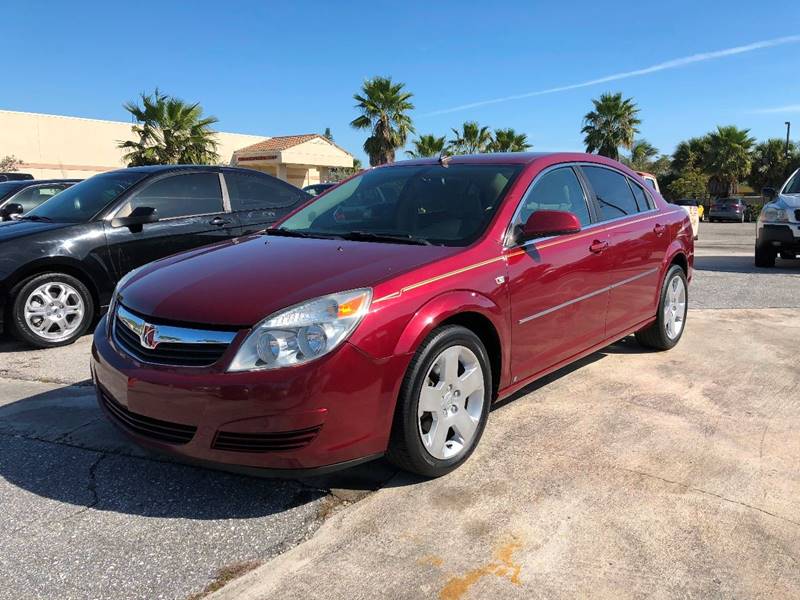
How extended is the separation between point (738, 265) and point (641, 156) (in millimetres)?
39205

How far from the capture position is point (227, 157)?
36625 mm

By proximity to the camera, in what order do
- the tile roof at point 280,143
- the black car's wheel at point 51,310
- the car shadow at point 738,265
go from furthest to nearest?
the tile roof at point 280,143, the car shadow at point 738,265, the black car's wheel at point 51,310

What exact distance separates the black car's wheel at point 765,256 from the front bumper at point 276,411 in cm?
980

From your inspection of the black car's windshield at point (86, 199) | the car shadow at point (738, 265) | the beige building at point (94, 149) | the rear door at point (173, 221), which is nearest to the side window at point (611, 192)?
the rear door at point (173, 221)

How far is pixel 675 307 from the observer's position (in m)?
5.41

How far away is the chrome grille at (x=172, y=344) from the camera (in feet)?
8.61

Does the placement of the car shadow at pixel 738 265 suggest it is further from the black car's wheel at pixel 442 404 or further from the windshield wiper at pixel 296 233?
the black car's wheel at pixel 442 404

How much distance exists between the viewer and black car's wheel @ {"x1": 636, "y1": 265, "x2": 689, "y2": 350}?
5141 mm

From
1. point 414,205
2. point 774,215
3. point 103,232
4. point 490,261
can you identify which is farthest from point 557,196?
point 774,215

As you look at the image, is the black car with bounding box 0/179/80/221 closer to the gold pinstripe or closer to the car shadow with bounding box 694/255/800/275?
the gold pinstripe

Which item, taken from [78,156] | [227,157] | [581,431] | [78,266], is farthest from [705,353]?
[227,157]

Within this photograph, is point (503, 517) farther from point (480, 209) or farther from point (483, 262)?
point (480, 209)

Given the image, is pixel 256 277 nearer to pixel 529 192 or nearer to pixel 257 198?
pixel 529 192

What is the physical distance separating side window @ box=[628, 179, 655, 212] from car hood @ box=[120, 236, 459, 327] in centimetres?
240
